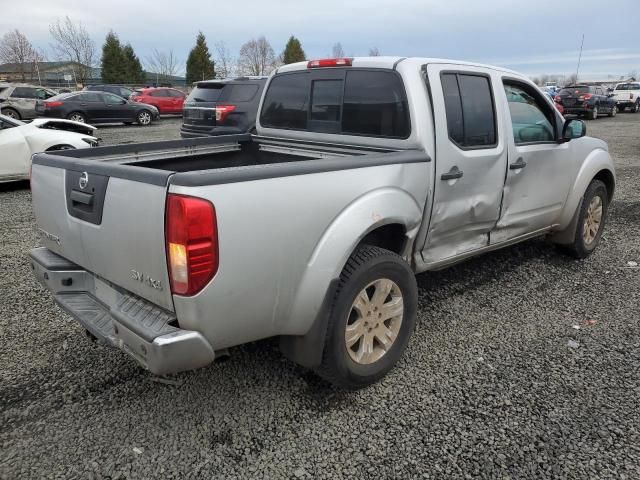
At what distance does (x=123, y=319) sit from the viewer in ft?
7.70

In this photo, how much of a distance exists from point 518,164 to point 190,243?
2899mm

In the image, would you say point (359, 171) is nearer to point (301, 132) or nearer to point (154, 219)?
point (154, 219)

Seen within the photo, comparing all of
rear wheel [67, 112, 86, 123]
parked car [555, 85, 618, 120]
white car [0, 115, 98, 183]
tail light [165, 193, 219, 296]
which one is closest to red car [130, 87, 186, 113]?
rear wheel [67, 112, 86, 123]

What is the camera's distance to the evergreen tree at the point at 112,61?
172 ft

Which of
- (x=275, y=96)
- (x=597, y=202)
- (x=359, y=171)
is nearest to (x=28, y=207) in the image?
(x=275, y=96)

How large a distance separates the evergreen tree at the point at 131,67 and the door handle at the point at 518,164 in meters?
56.6

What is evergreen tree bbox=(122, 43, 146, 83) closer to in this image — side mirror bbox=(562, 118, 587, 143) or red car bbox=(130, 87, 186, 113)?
red car bbox=(130, 87, 186, 113)

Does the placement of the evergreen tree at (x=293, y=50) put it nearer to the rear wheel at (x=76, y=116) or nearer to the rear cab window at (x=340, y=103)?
the rear wheel at (x=76, y=116)

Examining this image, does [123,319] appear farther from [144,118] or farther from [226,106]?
[144,118]

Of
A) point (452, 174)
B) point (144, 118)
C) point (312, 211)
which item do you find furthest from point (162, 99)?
point (312, 211)

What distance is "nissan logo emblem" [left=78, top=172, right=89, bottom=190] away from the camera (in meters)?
2.55

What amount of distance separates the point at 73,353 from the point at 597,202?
5.07m

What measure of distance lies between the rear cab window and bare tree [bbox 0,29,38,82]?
202 ft

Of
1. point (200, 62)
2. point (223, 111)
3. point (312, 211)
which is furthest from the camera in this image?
point (200, 62)
